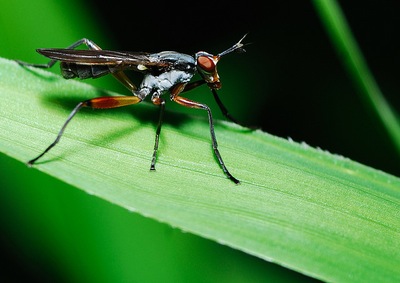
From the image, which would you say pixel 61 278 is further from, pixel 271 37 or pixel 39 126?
pixel 271 37

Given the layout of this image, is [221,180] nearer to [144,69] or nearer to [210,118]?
[210,118]

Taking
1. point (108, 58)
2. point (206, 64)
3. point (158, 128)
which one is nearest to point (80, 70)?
point (108, 58)

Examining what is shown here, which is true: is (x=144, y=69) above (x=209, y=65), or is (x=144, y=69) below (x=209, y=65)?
above

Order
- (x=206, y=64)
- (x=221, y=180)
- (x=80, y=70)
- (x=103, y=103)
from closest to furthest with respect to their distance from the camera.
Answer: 1. (x=221, y=180)
2. (x=103, y=103)
3. (x=80, y=70)
4. (x=206, y=64)

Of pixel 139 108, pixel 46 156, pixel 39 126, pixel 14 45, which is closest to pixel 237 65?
pixel 139 108

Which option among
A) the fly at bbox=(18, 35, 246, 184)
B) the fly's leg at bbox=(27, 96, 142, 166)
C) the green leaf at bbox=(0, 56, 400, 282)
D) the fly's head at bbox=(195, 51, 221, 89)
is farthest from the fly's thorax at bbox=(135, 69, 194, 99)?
the fly's leg at bbox=(27, 96, 142, 166)

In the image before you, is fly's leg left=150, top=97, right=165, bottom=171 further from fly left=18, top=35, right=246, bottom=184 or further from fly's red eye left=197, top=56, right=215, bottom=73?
fly's red eye left=197, top=56, right=215, bottom=73

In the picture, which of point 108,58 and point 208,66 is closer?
point 108,58
